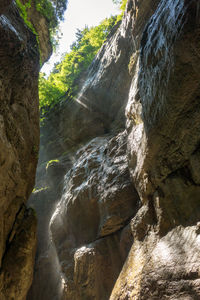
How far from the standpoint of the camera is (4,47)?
527 cm

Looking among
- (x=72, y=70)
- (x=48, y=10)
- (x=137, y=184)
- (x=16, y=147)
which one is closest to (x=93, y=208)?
(x=137, y=184)

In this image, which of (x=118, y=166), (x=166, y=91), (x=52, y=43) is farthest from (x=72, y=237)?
(x=52, y=43)

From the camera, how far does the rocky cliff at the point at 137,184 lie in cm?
392

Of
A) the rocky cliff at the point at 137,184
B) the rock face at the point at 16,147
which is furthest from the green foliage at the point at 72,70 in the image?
the rock face at the point at 16,147

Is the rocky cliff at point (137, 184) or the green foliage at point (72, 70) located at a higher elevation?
the green foliage at point (72, 70)

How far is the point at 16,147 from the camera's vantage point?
579 cm

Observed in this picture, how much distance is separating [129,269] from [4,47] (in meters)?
6.32

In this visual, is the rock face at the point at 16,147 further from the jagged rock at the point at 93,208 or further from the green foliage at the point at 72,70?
the green foliage at the point at 72,70

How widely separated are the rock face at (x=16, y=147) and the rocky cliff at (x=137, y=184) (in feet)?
6.87

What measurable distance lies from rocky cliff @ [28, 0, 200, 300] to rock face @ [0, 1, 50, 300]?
2094mm

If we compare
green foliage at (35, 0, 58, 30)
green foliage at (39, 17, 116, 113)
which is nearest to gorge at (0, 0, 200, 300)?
green foliage at (35, 0, 58, 30)

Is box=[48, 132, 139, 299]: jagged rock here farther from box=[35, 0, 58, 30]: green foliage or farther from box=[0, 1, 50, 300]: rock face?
box=[35, 0, 58, 30]: green foliage

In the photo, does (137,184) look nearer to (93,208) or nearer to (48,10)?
(93,208)

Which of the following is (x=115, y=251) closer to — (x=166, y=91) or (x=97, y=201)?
(x=97, y=201)
